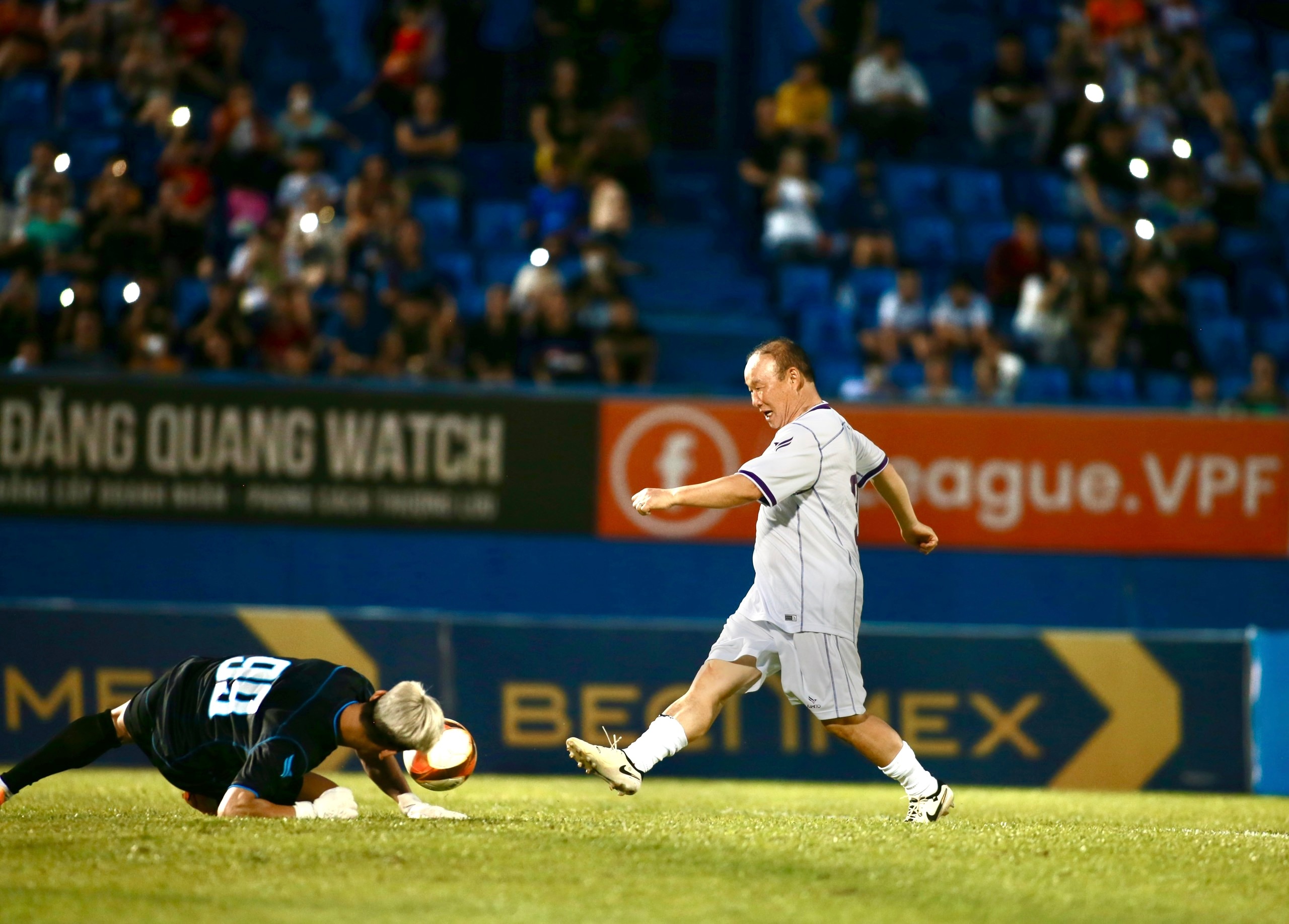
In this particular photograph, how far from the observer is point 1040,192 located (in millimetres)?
16391

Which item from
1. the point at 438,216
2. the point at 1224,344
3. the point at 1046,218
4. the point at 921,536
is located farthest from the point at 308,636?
the point at 1224,344

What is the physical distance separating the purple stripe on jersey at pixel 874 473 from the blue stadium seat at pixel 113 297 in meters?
7.55

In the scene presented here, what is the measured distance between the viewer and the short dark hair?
707cm

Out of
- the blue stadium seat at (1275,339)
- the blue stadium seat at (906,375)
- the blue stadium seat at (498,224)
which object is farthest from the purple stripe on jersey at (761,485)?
the blue stadium seat at (1275,339)

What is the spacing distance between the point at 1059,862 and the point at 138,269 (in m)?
9.49

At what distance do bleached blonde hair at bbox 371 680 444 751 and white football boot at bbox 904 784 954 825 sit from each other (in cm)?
212

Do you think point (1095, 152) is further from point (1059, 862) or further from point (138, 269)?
point (1059, 862)

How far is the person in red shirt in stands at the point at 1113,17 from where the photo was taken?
56.4 ft

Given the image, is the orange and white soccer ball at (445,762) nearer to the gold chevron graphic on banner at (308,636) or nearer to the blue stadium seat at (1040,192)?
the gold chevron graphic on banner at (308,636)

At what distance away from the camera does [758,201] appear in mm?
16094

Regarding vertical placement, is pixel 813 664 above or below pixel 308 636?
above

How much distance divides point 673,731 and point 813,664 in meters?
0.62

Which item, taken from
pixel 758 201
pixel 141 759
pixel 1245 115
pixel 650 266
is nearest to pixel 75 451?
pixel 141 759

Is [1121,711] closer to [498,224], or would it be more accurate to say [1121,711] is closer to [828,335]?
[828,335]
